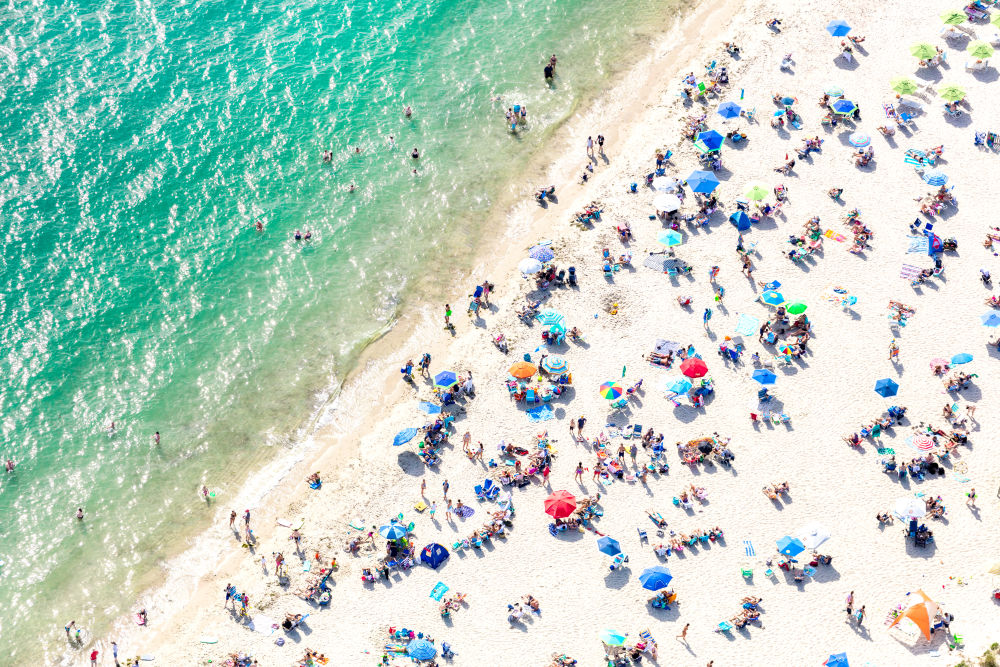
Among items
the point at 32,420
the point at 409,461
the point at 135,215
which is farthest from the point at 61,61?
the point at 409,461

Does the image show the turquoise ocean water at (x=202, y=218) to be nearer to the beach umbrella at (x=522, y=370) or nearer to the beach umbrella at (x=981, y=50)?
the beach umbrella at (x=522, y=370)

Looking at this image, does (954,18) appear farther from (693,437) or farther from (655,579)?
(655,579)

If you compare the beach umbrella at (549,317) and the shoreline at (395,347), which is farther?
the beach umbrella at (549,317)

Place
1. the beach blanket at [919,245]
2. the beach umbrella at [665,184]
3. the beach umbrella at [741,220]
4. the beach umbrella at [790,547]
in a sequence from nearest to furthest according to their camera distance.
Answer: the beach umbrella at [790,547]
the beach blanket at [919,245]
the beach umbrella at [741,220]
the beach umbrella at [665,184]

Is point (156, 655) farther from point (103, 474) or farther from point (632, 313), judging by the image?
point (632, 313)

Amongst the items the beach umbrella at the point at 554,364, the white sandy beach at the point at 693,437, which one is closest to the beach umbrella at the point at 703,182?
the white sandy beach at the point at 693,437
